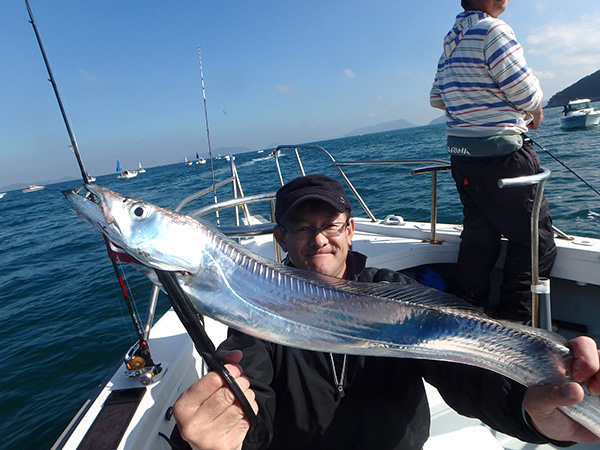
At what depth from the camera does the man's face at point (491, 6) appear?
243cm

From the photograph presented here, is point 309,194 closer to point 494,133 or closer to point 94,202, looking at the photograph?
point 94,202

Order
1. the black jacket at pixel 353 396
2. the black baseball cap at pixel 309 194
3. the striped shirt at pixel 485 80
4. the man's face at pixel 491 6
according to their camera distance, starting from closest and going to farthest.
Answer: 1. the black jacket at pixel 353 396
2. the black baseball cap at pixel 309 194
3. the striped shirt at pixel 485 80
4. the man's face at pixel 491 6

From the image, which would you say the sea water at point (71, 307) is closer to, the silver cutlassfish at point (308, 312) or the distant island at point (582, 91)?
the silver cutlassfish at point (308, 312)

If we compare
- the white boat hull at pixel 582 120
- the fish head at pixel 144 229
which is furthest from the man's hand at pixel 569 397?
the white boat hull at pixel 582 120

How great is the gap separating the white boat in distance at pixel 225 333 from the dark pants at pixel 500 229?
0.41 metres

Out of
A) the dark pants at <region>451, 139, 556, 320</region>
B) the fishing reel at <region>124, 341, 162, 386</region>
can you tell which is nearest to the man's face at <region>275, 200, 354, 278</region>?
the fishing reel at <region>124, 341, 162, 386</region>

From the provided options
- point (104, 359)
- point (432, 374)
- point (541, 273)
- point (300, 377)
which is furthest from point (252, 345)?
point (104, 359)

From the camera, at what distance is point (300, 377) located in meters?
1.54

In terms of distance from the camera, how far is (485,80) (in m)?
2.45

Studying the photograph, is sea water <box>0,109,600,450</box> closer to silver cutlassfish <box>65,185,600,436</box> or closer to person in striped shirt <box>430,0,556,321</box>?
person in striped shirt <box>430,0,556,321</box>

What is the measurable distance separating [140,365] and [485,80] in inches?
127

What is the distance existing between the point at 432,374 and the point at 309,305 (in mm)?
874

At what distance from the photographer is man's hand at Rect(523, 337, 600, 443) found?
1.11 m

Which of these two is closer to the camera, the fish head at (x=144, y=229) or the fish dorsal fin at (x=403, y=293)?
the fish head at (x=144, y=229)
